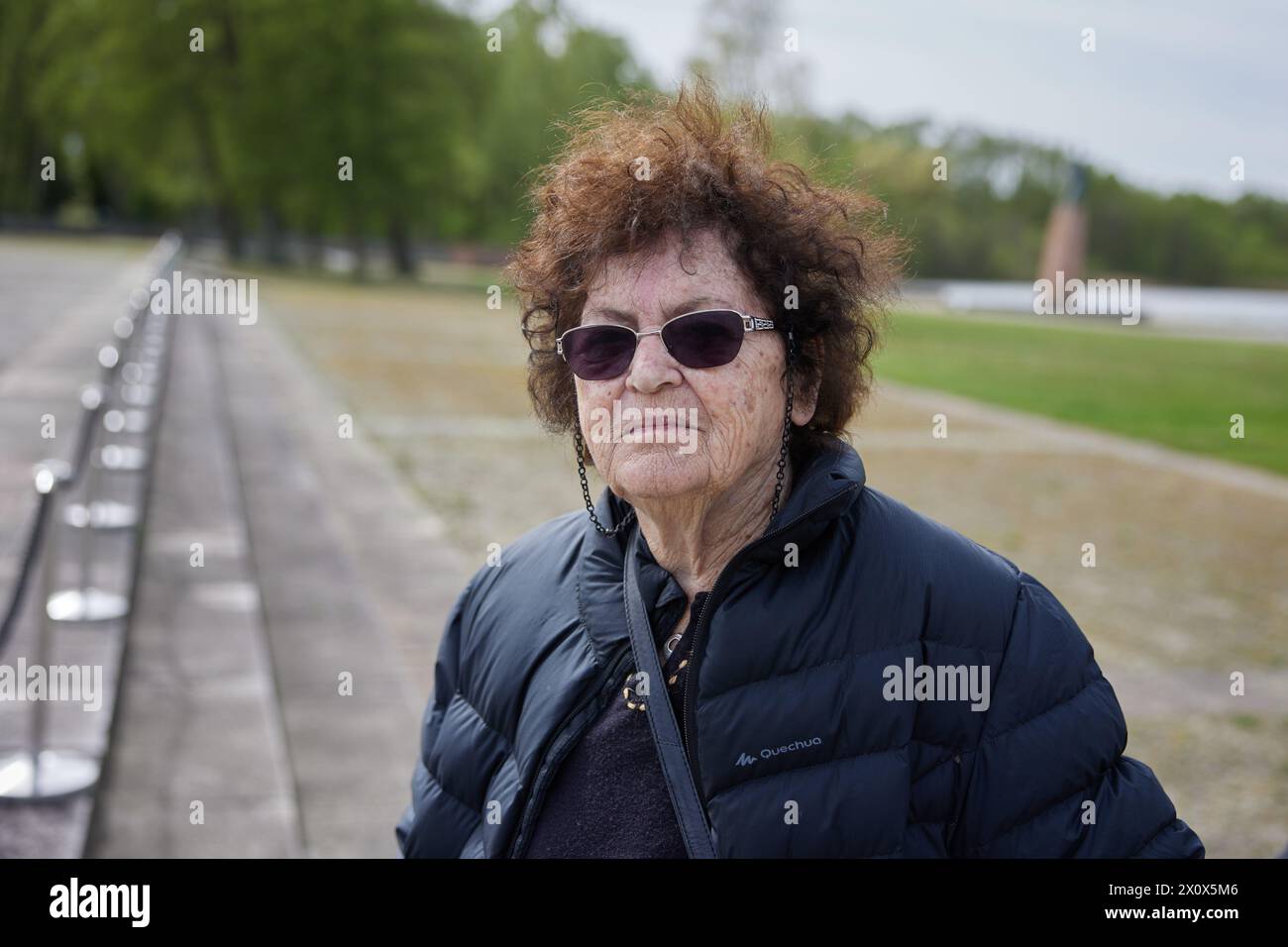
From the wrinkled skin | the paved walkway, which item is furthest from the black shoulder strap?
the paved walkway

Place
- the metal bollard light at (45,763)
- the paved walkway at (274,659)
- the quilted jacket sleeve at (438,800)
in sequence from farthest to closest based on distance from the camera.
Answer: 1. the paved walkway at (274,659)
2. the metal bollard light at (45,763)
3. the quilted jacket sleeve at (438,800)

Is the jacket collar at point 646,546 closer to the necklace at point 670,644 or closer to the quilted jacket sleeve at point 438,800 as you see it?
the necklace at point 670,644

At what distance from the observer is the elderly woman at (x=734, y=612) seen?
5.70 ft

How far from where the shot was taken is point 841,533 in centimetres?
185

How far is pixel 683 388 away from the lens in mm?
1957

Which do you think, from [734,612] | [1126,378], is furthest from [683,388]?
[1126,378]

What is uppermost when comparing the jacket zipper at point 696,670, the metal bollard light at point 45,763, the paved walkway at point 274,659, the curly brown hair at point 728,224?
the curly brown hair at point 728,224

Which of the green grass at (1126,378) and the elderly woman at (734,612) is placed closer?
the elderly woman at (734,612)

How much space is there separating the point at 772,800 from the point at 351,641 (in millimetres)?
4685

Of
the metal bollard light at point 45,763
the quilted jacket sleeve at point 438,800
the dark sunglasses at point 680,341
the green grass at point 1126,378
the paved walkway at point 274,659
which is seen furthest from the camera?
the green grass at point 1126,378

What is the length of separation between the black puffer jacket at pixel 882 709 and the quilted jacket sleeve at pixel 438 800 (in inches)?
8.4

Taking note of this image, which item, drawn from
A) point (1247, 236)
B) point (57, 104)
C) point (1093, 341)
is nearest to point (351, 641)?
point (1093, 341)

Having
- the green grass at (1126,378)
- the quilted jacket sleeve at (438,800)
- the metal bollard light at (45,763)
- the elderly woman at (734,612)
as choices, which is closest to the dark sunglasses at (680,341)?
the elderly woman at (734,612)

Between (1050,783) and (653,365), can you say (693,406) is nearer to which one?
(653,365)
